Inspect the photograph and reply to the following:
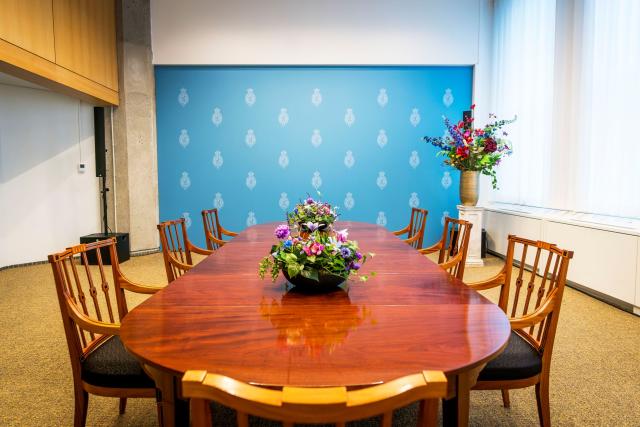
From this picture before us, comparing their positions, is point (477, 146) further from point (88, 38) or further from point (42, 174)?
point (42, 174)

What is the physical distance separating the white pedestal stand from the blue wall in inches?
47.6

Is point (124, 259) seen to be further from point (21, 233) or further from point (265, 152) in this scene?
point (265, 152)

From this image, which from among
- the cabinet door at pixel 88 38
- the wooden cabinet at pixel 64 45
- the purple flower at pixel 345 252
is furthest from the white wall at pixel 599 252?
the cabinet door at pixel 88 38

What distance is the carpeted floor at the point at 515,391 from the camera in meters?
2.00

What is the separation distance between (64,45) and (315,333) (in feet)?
16.3

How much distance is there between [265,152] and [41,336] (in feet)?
13.1

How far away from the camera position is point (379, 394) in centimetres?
69

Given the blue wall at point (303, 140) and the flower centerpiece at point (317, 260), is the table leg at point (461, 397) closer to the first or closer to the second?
the flower centerpiece at point (317, 260)

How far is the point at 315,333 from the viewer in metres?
1.21

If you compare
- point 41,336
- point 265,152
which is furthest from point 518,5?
point 41,336

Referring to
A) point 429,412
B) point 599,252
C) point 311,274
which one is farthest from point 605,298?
point 429,412

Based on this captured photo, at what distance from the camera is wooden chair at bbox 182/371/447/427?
0.67 metres

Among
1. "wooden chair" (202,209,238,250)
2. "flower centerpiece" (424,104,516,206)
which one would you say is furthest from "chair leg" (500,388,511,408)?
"flower centerpiece" (424,104,516,206)

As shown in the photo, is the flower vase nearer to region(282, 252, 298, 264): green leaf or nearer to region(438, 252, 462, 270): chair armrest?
region(438, 252, 462, 270): chair armrest
